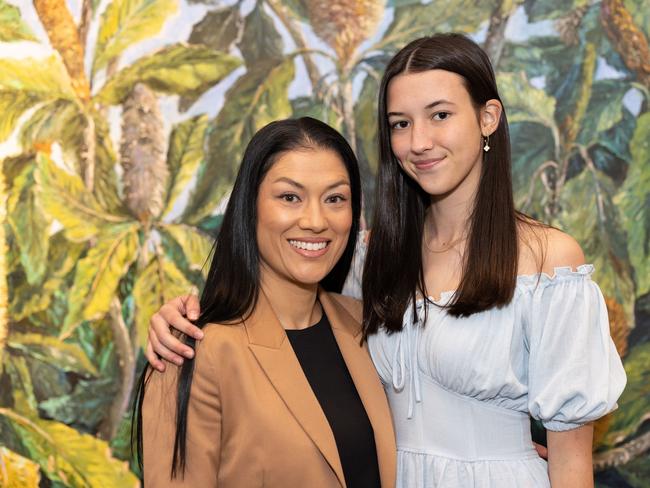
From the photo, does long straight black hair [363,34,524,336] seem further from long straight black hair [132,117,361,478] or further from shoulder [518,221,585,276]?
long straight black hair [132,117,361,478]

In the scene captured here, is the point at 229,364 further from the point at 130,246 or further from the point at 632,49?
the point at 632,49

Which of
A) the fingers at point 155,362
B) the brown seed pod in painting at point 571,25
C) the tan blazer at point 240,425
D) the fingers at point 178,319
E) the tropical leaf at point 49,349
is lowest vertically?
the tropical leaf at point 49,349

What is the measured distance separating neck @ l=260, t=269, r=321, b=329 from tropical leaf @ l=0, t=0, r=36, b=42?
157 centimetres

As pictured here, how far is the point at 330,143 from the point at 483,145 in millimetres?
391

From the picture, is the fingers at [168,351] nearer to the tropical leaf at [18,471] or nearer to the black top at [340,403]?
the black top at [340,403]

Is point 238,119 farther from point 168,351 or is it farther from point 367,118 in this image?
point 168,351

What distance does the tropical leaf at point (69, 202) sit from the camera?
2.79 metres

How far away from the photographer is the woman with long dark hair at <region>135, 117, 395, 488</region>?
1.60 m

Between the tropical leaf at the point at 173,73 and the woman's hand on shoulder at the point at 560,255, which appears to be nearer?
the woman's hand on shoulder at the point at 560,255

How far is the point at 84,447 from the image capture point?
2.84m

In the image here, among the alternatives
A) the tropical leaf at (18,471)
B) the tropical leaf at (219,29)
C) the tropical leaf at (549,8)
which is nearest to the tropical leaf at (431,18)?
the tropical leaf at (549,8)

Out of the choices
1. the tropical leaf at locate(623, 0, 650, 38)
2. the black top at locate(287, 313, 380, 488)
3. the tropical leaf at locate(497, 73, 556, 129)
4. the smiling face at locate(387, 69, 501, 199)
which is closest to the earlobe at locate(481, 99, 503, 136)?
the smiling face at locate(387, 69, 501, 199)

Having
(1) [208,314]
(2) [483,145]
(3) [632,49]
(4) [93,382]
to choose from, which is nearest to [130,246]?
(4) [93,382]

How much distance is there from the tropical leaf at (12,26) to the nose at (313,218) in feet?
5.29
